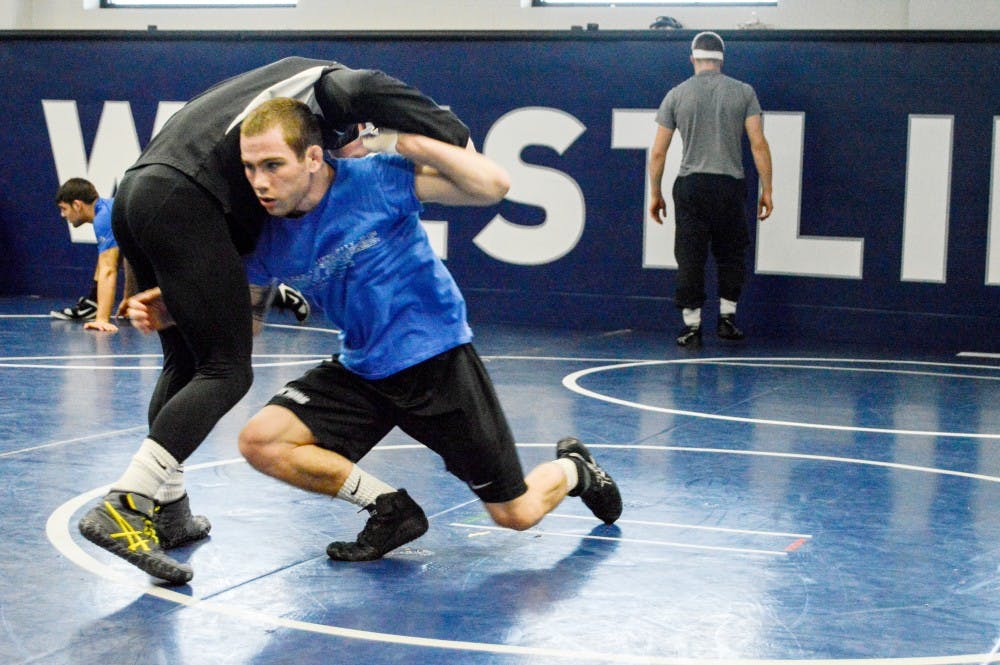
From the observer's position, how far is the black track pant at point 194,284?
3430 mm

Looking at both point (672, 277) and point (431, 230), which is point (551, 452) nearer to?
point (672, 277)

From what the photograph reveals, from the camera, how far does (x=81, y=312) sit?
32.1 ft

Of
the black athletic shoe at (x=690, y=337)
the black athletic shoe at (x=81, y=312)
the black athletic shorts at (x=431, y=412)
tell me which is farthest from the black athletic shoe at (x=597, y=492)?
the black athletic shoe at (x=81, y=312)

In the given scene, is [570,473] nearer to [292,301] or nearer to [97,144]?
[292,301]

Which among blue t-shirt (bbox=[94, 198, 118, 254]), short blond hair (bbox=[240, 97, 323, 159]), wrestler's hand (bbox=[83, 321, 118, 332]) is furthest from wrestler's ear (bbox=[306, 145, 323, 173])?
blue t-shirt (bbox=[94, 198, 118, 254])

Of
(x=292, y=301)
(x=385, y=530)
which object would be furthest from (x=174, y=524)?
(x=292, y=301)

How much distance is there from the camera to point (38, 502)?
4.30 metres

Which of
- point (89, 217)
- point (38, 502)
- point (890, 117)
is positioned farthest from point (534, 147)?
point (38, 502)

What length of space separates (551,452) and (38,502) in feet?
6.20

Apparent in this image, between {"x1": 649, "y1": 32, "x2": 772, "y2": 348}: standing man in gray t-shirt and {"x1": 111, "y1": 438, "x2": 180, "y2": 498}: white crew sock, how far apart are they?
18.7 feet

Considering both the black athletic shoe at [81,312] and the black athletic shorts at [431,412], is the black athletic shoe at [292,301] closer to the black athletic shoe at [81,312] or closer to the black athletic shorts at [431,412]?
Answer: the black athletic shorts at [431,412]

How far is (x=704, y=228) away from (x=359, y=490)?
539 centimetres

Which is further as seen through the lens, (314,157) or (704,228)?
(704,228)

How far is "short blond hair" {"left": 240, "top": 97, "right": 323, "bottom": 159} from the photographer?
3357 millimetres
